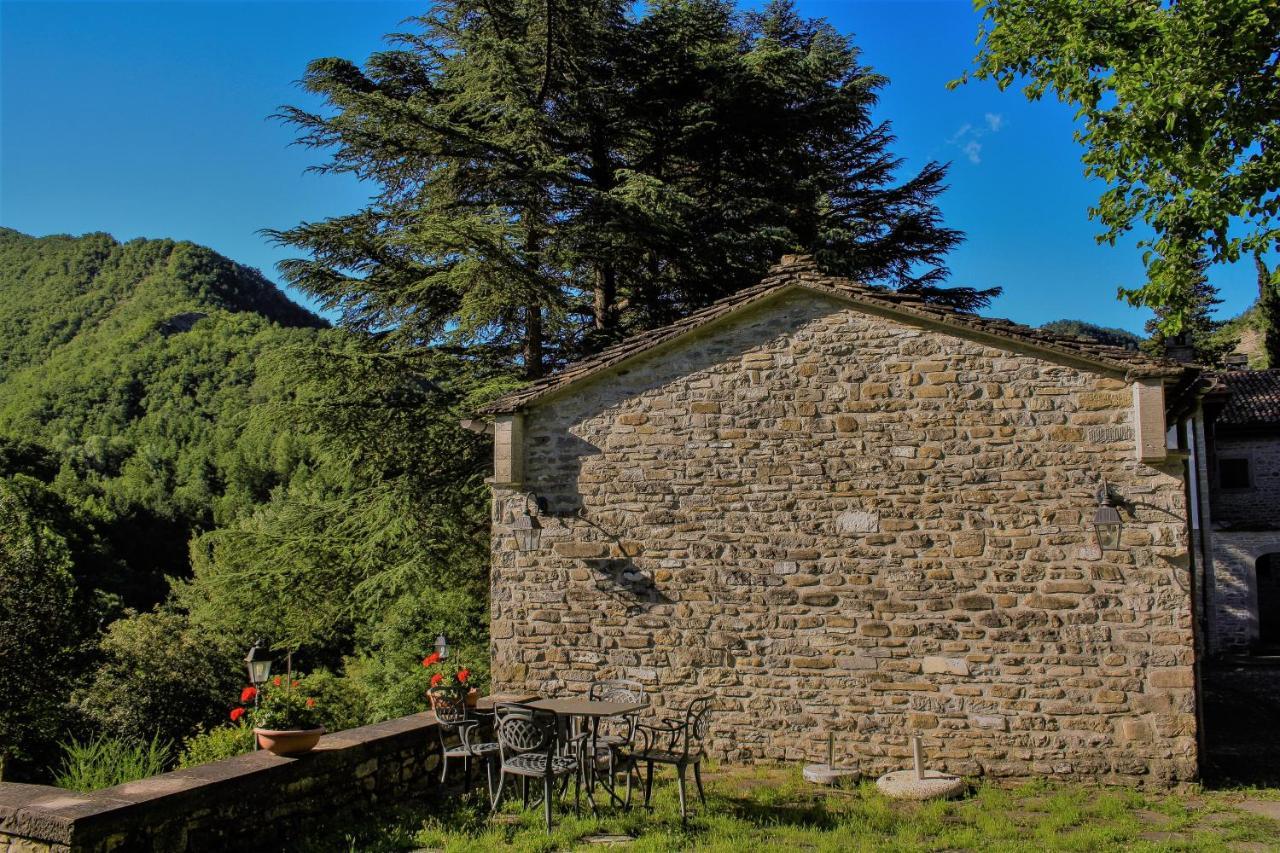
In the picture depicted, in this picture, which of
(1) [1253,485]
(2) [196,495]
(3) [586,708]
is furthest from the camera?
(2) [196,495]

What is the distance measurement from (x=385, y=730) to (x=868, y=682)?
14.3ft

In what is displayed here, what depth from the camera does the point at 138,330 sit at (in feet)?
146

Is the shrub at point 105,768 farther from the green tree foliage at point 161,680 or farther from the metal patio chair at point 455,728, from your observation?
the green tree foliage at point 161,680

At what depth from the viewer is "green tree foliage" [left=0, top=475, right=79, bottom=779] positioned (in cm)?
1909

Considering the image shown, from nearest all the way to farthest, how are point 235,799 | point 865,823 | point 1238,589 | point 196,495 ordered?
1. point 235,799
2. point 865,823
3. point 1238,589
4. point 196,495

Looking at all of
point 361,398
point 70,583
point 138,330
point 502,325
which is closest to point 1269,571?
point 502,325

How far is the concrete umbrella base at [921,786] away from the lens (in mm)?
7660

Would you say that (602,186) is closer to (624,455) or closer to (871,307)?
(624,455)

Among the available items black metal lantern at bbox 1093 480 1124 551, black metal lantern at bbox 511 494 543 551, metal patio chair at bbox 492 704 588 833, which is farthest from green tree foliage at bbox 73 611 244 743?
black metal lantern at bbox 1093 480 1124 551

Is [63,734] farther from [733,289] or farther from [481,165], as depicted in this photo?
[733,289]

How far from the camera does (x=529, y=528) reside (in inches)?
364

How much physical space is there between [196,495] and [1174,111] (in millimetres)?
44097

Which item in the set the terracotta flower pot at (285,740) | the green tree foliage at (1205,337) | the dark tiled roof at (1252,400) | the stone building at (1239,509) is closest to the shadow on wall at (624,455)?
the terracotta flower pot at (285,740)

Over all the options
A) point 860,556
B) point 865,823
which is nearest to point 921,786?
point 865,823
